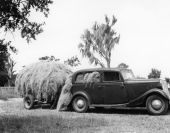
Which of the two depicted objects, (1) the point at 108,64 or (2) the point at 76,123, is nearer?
(2) the point at 76,123

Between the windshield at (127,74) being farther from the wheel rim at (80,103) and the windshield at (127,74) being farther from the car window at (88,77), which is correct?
the wheel rim at (80,103)

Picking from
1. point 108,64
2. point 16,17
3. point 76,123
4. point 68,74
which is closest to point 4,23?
point 16,17

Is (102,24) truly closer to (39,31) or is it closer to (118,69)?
(118,69)

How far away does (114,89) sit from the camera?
1247 cm

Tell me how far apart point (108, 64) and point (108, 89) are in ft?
79.3

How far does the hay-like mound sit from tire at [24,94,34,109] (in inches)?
7.7

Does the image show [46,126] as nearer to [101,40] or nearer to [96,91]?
[96,91]

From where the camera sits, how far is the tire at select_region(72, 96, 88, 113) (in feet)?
42.3

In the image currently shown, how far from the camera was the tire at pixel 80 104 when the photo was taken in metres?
12.9

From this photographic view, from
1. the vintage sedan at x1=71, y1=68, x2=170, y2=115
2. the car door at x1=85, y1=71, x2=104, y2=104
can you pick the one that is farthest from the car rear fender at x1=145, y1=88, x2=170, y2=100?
the car door at x1=85, y1=71, x2=104, y2=104

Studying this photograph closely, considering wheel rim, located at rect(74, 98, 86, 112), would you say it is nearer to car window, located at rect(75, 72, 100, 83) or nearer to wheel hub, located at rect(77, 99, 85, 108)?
wheel hub, located at rect(77, 99, 85, 108)

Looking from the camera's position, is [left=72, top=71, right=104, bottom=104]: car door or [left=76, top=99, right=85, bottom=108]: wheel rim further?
[left=76, top=99, right=85, bottom=108]: wheel rim

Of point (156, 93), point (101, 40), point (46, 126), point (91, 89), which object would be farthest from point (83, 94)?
point (101, 40)

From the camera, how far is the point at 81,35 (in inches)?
1526
